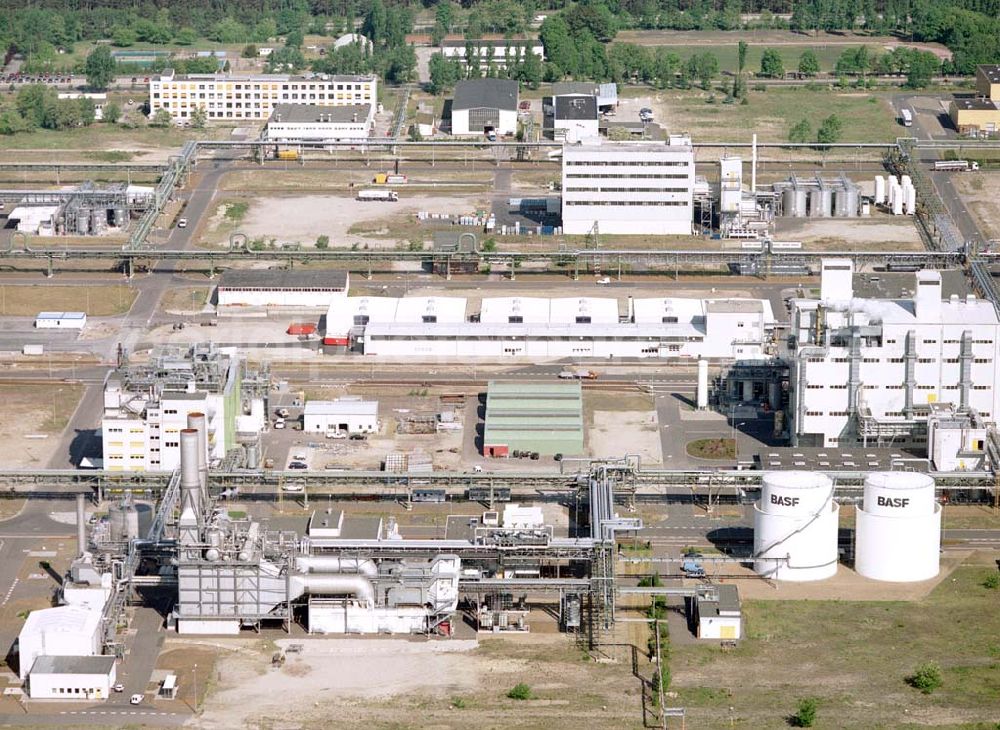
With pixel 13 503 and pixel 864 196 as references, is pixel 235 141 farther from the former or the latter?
pixel 13 503

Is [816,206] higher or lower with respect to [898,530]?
higher

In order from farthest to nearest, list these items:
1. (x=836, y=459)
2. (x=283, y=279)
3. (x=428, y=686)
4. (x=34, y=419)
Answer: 1. (x=283, y=279)
2. (x=34, y=419)
3. (x=836, y=459)
4. (x=428, y=686)

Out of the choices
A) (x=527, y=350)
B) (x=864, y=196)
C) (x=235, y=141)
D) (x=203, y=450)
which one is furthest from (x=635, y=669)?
(x=235, y=141)

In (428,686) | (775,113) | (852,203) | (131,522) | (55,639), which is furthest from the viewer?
(775,113)

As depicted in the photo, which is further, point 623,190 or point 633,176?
point 623,190

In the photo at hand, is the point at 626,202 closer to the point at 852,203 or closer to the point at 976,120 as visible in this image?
the point at 852,203

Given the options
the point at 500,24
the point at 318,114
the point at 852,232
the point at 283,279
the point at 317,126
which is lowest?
the point at 283,279

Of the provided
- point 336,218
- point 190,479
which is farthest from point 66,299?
point 190,479

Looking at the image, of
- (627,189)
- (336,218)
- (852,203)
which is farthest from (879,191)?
(336,218)
